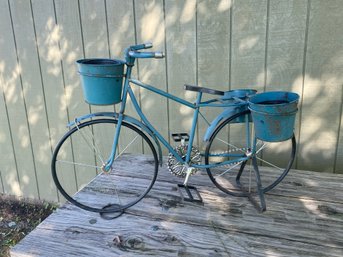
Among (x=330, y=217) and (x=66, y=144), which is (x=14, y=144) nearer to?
(x=66, y=144)

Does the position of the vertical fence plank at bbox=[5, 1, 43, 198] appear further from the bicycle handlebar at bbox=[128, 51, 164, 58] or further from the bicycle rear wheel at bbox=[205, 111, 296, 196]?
the bicycle rear wheel at bbox=[205, 111, 296, 196]

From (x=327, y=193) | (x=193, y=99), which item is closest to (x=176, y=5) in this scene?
(x=193, y=99)

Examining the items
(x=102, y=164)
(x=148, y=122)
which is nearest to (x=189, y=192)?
(x=148, y=122)

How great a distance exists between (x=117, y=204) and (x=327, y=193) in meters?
1.23

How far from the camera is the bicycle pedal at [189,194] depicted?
79.8 inches

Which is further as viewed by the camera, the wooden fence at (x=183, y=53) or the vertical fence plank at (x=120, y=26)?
the vertical fence plank at (x=120, y=26)

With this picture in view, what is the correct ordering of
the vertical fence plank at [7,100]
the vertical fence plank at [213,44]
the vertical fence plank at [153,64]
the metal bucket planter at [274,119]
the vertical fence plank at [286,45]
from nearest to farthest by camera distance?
the metal bucket planter at [274,119]
the vertical fence plank at [286,45]
the vertical fence plank at [213,44]
the vertical fence plank at [153,64]
the vertical fence plank at [7,100]

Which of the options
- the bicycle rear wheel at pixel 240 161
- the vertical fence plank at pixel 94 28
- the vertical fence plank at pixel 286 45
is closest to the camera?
the bicycle rear wheel at pixel 240 161

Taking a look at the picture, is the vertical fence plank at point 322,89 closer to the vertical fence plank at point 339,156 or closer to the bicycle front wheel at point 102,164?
the vertical fence plank at point 339,156

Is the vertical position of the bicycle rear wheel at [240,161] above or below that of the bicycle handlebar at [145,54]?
below

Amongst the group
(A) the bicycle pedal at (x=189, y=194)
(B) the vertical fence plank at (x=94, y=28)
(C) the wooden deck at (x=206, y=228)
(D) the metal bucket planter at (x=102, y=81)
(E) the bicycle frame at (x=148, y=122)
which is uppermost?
(B) the vertical fence plank at (x=94, y=28)

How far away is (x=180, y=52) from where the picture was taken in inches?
97.5

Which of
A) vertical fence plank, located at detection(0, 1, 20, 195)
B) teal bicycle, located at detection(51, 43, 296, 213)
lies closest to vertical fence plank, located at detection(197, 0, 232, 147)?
teal bicycle, located at detection(51, 43, 296, 213)

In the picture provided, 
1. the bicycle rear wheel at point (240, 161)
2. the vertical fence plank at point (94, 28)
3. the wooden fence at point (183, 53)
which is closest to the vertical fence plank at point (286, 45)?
the wooden fence at point (183, 53)
